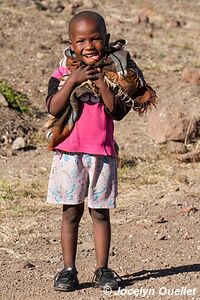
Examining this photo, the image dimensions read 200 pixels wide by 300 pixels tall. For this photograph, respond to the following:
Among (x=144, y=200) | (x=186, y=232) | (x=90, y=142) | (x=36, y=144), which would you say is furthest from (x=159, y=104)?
(x=90, y=142)

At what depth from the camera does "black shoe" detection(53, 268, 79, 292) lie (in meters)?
4.90

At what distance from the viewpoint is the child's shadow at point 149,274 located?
5.05 m

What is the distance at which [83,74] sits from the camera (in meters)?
4.65

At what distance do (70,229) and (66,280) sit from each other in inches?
10.6

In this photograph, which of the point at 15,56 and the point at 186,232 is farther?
the point at 15,56

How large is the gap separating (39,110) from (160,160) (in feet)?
5.91

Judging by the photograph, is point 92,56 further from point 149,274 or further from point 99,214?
point 149,274

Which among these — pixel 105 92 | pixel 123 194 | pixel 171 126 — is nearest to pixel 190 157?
pixel 171 126

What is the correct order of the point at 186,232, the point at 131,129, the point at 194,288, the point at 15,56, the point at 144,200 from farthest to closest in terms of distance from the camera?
the point at 15,56 → the point at 131,129 → the point at 144,200 → the point at 186,232 → the point at 194,288

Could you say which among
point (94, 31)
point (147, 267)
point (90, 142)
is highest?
point (94, 31)

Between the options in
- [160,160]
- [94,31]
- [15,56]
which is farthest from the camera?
[15,56]

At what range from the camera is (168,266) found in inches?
214

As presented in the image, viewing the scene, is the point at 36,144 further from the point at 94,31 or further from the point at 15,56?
the point at 94,31

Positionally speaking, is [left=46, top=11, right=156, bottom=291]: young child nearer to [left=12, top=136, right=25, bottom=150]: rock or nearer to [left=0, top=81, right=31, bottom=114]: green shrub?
[left=12, top=136, right=25, bottom=150]: rock
